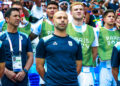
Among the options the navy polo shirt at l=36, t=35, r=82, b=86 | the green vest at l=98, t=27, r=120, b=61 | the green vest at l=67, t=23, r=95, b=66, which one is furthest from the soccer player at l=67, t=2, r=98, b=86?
the navy polo shirt at l=36, t=35, r=82, b=86

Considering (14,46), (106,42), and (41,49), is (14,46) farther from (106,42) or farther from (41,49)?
(106,42)

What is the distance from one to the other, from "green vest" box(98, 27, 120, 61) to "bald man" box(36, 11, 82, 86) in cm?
184

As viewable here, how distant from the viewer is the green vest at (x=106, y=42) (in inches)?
251

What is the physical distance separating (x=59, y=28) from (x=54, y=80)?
31.0 inches

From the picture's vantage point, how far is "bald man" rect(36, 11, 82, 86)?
4336mm

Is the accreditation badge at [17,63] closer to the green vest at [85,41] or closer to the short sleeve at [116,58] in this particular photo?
the green vest at [85,41]

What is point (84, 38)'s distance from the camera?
593cm

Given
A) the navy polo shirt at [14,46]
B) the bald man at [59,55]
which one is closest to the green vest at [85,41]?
the navy polo shirt at [14,46]

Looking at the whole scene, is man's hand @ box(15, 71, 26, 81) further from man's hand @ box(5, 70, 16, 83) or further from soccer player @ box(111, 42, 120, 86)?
soccer player @ box(111, 42, 120, 86)

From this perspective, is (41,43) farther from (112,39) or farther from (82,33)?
(112,39)

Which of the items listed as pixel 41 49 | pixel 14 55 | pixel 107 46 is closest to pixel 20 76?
pixel 14 55

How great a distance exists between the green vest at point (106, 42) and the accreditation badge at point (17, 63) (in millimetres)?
1968

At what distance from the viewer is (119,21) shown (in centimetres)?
652

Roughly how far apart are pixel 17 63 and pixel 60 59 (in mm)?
1123
